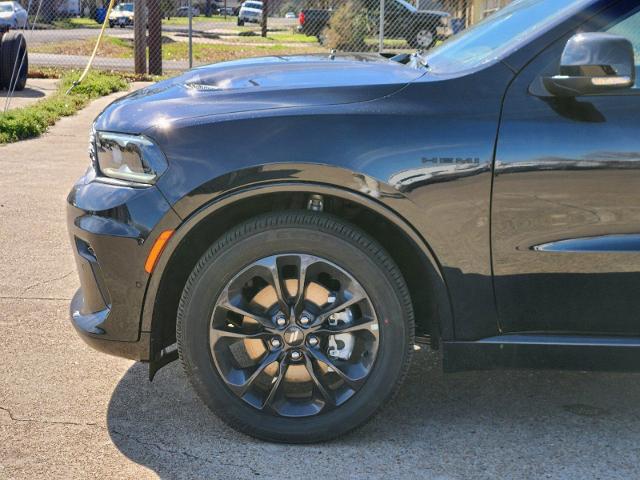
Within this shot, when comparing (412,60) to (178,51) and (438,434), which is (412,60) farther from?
(178,51)

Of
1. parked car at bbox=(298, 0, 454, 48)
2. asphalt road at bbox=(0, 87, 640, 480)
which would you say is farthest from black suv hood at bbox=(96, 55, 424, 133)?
parked car at bbox=(298, 0, 454, 48)

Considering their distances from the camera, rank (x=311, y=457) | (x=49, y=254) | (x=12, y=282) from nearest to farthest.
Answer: (x=311, y=457) < (x=12, y=282) < (x=49, y=254)

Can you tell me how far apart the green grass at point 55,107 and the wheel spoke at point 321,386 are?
771cm

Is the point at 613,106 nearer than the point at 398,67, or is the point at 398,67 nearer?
the point at 613,106

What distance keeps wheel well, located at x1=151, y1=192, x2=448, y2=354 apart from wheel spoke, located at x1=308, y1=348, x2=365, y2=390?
0.34 meters

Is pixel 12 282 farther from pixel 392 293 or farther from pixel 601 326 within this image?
pixel 601 326

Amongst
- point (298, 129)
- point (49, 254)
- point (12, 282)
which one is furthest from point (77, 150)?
point (298, 129)

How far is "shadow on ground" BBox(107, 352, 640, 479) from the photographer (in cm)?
312

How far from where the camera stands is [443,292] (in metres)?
3.11

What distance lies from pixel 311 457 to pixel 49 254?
10.7ft

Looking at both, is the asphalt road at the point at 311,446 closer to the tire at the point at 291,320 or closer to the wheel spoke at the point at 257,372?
the tire at the point at 291,320

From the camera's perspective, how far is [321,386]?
3209mm

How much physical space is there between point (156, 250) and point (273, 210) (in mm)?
469

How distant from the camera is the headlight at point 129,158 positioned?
313cm
